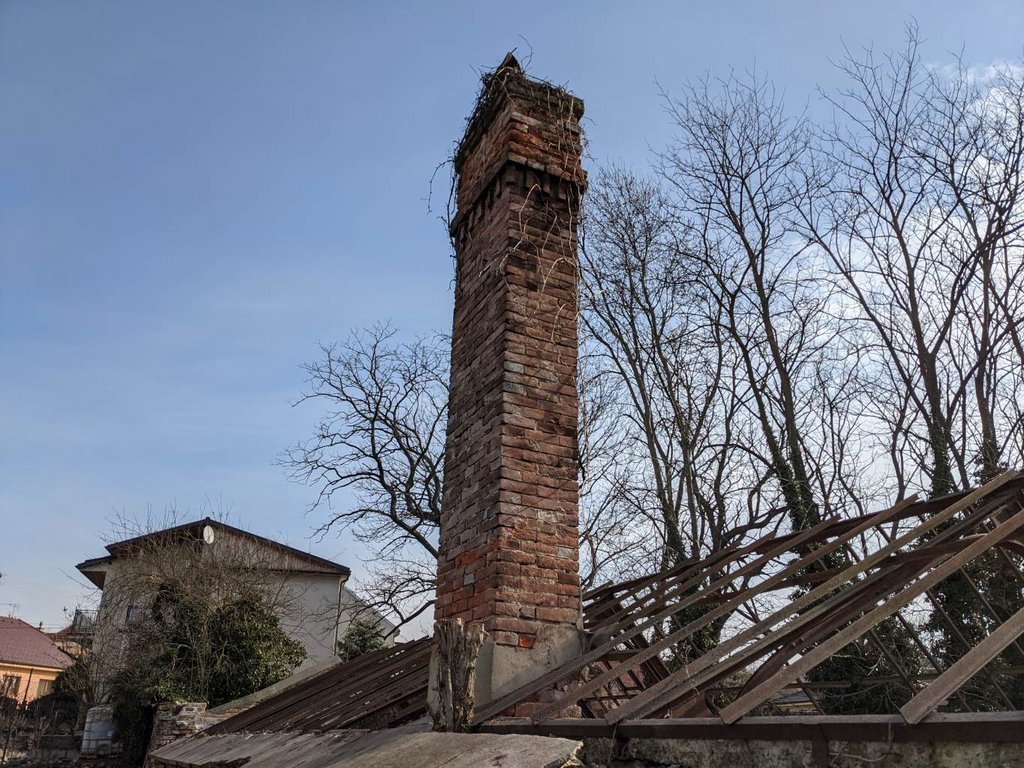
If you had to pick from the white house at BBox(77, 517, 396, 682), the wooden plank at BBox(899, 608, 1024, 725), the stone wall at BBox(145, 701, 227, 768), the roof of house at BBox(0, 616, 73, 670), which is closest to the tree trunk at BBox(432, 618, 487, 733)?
the wooden plank at BBox(899, 608, 1024, 725)

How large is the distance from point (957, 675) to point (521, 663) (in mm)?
2374

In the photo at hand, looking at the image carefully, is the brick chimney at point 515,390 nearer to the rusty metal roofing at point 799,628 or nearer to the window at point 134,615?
the rusty metal roofing at point 799,628

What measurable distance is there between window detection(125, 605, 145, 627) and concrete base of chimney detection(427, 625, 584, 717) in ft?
50.9

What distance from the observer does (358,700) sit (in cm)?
625

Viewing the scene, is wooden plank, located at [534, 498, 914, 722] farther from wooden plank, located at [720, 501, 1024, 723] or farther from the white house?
the white house

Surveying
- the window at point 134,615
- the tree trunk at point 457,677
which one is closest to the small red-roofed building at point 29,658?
the window at point 134,615

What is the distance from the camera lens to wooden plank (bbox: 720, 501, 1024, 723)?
2.61 meters

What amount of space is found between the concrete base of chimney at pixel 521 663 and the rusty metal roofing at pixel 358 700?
100 centimetres

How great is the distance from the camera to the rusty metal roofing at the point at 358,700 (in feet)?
17.3

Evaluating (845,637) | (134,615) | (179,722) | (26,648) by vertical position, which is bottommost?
(845,637)

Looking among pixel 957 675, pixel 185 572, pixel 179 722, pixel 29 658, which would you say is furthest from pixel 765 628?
pixel 29 658

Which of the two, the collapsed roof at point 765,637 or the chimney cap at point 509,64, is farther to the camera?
the chimney cap at point 509,64

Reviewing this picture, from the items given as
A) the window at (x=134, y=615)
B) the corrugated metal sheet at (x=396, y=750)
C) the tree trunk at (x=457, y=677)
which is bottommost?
the corrugated metal sheet at (x=396, y=750)

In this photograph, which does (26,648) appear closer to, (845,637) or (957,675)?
(845,637)
